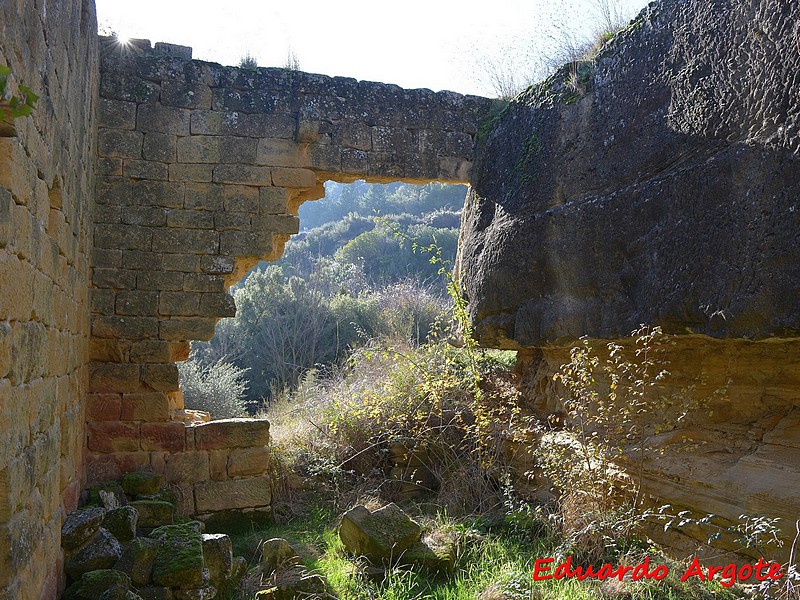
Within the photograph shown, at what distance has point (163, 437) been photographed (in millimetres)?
6168

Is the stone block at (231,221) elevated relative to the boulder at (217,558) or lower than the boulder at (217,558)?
elevated

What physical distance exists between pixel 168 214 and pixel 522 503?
3929 millimetres

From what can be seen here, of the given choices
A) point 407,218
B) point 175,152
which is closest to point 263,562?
point 175,152

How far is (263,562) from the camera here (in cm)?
481

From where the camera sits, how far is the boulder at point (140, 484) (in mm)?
5738

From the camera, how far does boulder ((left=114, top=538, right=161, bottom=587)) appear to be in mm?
4012

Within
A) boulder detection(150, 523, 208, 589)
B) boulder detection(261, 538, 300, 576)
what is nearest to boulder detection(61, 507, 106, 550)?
boulder detection(150, 523, 208, 589)

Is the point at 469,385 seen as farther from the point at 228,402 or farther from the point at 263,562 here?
the point at 228,402

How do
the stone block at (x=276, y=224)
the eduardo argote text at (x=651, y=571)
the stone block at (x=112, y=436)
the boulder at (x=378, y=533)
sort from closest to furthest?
the eduardo argote text at (x=651, y=571)
the boulder at (x=378, y=533)
the stone block at (x=112, y=436)
the stone block at (x=276, y=224)

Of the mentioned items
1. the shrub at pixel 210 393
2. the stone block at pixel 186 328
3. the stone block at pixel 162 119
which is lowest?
the shrub at pixel 210 393

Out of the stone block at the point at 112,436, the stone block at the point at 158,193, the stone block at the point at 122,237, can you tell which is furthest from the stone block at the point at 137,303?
the stone block at the point at 112,436

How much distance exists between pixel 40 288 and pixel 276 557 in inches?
98.3

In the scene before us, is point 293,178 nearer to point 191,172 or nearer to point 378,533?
point 191,172

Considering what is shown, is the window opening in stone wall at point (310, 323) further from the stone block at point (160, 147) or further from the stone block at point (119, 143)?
the stone block at point (119, 143)
